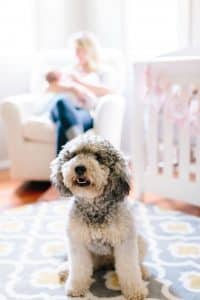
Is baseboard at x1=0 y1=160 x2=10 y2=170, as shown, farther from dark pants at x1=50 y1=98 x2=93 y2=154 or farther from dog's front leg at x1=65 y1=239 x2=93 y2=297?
dog's front leg at x1=65 y1=239 x2=93 y2=297

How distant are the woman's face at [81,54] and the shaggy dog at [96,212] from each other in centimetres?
174

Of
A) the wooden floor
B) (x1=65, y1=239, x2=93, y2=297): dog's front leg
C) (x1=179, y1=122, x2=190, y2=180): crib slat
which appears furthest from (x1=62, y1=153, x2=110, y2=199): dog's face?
the wooden floor

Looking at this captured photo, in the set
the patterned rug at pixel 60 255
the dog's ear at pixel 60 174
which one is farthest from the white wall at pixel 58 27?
the dog's ear at pixel 60 174

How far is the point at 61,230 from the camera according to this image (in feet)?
7.77

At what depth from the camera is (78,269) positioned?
165 cm

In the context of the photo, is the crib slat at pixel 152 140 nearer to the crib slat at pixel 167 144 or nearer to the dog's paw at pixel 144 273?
the crib slat at pixel 167 144

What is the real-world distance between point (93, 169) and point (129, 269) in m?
0.40

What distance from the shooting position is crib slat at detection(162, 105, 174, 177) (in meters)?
2.55

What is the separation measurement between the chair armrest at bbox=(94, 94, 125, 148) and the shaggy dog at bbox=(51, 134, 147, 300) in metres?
1.27

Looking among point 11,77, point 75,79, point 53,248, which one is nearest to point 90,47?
point 75,79

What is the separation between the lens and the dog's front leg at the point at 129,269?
160 cm

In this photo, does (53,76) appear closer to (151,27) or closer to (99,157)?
(151,27)

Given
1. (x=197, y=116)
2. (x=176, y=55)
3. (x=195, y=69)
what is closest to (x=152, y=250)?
(x=197, y=116)

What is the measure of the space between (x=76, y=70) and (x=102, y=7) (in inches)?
36.7
